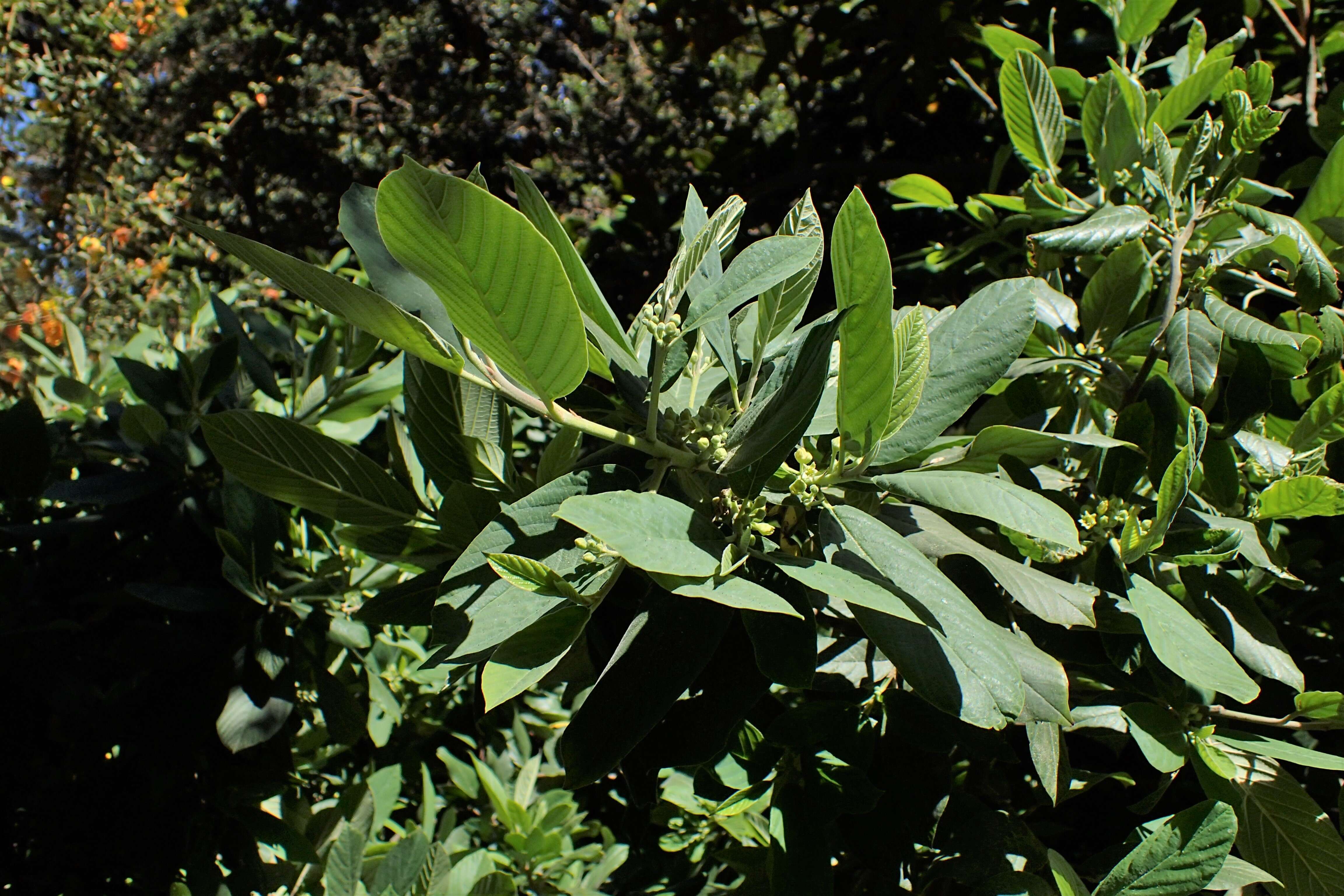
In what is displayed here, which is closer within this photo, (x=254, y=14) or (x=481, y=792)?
(x=481, y=792)

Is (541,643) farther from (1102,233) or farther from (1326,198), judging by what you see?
(1326,198)

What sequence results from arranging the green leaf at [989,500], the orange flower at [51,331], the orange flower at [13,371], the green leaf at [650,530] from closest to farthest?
the green leaf at [650,530] < the green leaf at [989,500] < the orange flower at [51,331] < the orange flower at [13,371]

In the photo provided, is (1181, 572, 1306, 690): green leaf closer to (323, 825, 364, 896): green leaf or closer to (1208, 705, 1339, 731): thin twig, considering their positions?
(1208, 705, 1339, 731): thin twig

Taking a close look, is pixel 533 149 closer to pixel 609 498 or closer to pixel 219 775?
pixel 219 775

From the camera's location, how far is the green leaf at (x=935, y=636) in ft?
1.96

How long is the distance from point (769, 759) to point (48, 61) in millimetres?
8284

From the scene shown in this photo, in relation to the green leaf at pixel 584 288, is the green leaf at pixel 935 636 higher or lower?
lower

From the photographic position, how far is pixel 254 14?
821cm

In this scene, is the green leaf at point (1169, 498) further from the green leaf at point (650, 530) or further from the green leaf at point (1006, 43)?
the green leaf at point (1006, 43)

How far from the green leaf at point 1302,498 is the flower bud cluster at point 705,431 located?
1.80 feet

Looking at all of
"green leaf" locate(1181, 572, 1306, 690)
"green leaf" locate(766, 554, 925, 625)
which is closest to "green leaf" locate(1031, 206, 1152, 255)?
"green leaf" locate(1181, 572, 1306, 690)

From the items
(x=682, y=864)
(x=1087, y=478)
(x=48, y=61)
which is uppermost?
(x=48, y=61)

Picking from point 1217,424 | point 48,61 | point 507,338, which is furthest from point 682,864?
point 48,61

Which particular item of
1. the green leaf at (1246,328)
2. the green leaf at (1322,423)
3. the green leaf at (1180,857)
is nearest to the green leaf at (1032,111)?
the green leaf at (1246,328)
